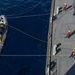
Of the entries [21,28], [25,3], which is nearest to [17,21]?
[21,28]

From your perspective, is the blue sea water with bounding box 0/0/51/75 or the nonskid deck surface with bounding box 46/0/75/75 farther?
the blue sea water with bounding box 0/0/51/75

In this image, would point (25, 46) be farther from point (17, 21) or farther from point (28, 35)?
point (17, 21)

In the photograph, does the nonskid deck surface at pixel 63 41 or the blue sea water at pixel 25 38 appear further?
the blue sea water at pixel 25 38

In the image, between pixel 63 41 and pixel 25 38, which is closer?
pixel 63 41
